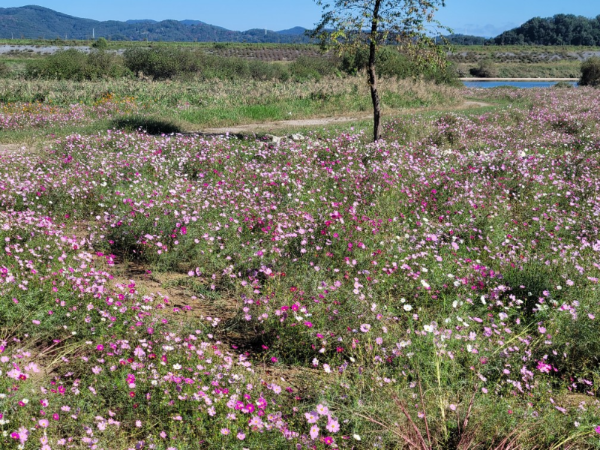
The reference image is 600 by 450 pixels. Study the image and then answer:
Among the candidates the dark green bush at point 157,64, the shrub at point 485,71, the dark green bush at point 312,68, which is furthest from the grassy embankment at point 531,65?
the dark green bush at point 157,64

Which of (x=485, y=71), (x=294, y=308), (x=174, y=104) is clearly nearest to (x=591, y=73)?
(x=485, y=71)

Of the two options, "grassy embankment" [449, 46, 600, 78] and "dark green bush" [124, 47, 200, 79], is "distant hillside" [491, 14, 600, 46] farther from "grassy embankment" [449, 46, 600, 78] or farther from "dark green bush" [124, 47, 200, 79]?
"dark green bush" [124, 47, 200, 79]

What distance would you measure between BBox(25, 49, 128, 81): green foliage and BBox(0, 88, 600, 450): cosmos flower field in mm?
23460

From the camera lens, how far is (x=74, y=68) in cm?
2945

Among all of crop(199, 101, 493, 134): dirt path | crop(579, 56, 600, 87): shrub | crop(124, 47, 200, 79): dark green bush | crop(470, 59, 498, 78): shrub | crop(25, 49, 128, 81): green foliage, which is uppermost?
crop(470, 59, 498, 78): shrub

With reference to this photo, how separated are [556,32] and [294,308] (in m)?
221

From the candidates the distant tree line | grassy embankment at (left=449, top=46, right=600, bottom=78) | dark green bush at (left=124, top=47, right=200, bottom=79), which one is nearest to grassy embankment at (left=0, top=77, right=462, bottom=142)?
dark green bush at (left=124, top=47, right=200, bottom=79)

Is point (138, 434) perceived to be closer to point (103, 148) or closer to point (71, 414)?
point (71, 414)

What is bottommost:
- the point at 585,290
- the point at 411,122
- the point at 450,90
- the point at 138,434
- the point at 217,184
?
the point at 138,434

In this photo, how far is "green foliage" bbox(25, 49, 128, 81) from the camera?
29078 millimetres

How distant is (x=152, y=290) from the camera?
506 cm

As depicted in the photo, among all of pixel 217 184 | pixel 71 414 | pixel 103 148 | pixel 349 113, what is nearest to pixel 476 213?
pixel 217 184

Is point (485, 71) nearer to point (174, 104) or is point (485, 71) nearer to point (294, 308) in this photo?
point (174, 104)

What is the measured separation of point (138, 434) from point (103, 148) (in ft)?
29.1
